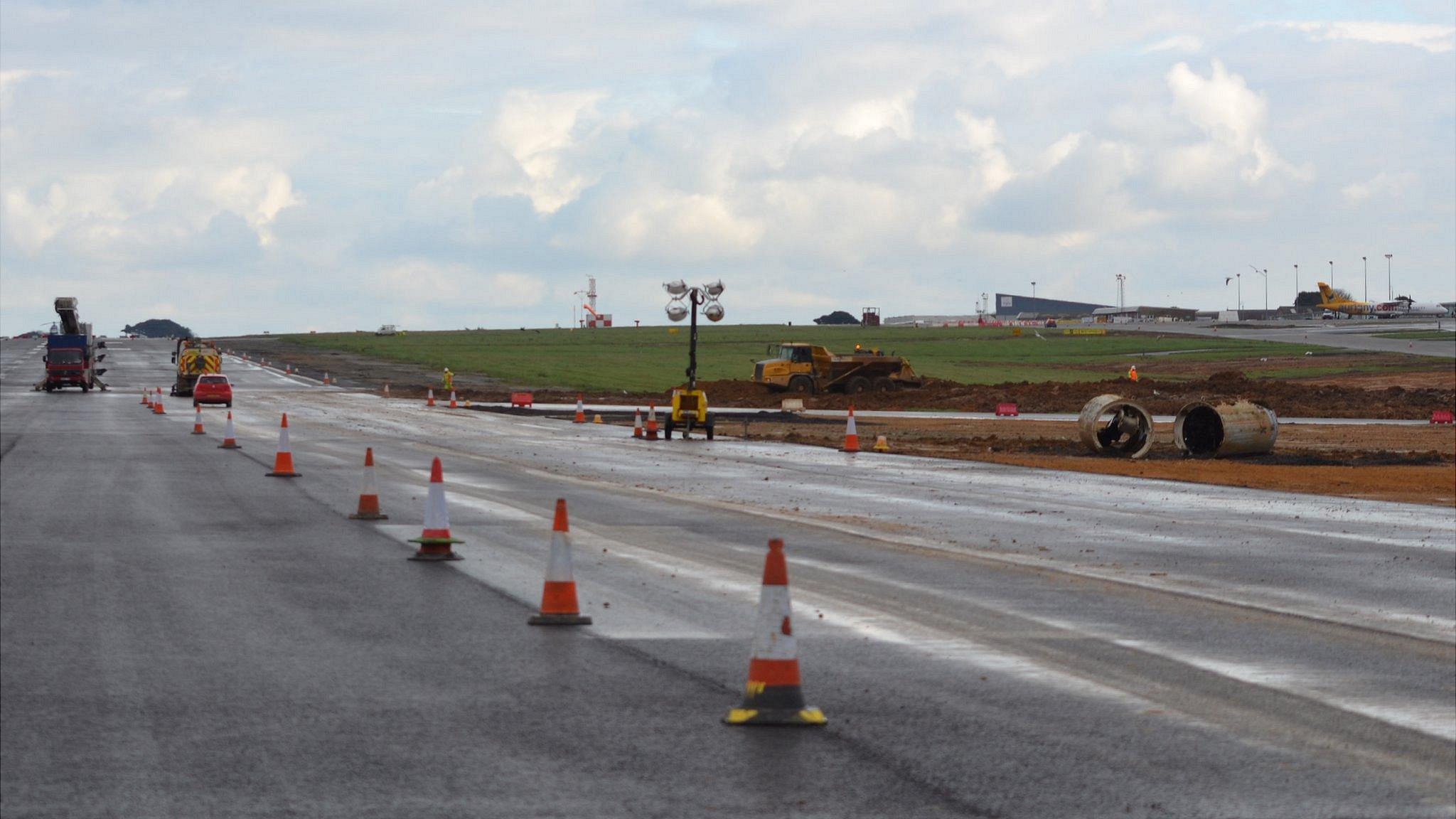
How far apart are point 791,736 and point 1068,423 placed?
1585 inches

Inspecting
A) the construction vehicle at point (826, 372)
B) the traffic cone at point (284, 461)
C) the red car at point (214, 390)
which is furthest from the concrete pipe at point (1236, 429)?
the red car at point (214, 390)

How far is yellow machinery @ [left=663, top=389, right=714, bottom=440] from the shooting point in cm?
3900

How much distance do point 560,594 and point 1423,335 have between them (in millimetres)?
113438

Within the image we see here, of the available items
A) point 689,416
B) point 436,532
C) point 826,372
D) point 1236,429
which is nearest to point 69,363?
point 826,372

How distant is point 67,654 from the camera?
9836 mm

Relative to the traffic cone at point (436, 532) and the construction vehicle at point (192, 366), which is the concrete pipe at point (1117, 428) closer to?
the traffic cone at point (436, 532)

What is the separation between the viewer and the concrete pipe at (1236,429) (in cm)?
3206

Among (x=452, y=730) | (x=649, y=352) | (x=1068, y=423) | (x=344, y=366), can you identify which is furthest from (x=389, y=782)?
(x=649, y=352)

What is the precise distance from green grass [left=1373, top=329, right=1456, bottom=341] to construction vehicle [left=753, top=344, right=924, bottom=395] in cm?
5703

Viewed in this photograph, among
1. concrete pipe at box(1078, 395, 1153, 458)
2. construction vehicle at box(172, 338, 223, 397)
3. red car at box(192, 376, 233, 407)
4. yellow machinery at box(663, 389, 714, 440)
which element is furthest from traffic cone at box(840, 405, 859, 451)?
construction vehicle at box(172, 338, 223, 397)

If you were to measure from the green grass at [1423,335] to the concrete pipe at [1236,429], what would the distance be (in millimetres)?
79596

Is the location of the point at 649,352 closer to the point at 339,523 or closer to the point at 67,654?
the point at 339,523

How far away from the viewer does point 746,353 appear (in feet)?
382

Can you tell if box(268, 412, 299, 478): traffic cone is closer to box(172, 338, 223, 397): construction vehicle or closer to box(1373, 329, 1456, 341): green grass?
box(172, 338, 223, 397): construction vehicle
